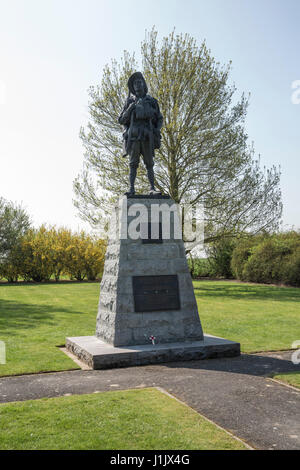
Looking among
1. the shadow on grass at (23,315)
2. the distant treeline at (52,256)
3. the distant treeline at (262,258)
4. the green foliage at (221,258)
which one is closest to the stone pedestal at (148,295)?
the shadow on grass at (23,315)

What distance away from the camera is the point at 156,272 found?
7.51m

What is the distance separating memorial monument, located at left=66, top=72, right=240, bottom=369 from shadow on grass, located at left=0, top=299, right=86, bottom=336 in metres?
2.64

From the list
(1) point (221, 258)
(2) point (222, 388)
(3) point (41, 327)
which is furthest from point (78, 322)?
(1) point (221, 258)

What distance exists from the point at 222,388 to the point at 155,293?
2.43 m

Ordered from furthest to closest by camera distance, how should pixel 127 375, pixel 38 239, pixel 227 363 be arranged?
pixel 38 239
pixel 227 363
pixel 127 375

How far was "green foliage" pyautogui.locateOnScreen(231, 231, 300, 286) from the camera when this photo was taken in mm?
22766

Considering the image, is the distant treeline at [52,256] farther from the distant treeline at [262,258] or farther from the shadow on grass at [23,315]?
the shadow on grass at [23,315]

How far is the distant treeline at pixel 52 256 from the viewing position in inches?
1022

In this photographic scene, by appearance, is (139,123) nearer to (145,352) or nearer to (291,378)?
(145,352)

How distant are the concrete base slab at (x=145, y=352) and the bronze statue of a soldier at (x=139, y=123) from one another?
9.25 feet

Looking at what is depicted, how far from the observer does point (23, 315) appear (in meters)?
11.8

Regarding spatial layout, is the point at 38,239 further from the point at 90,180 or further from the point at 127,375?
the point at 127,375

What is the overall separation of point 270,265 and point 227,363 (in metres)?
18.0

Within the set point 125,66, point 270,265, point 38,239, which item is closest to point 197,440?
point 125,66
